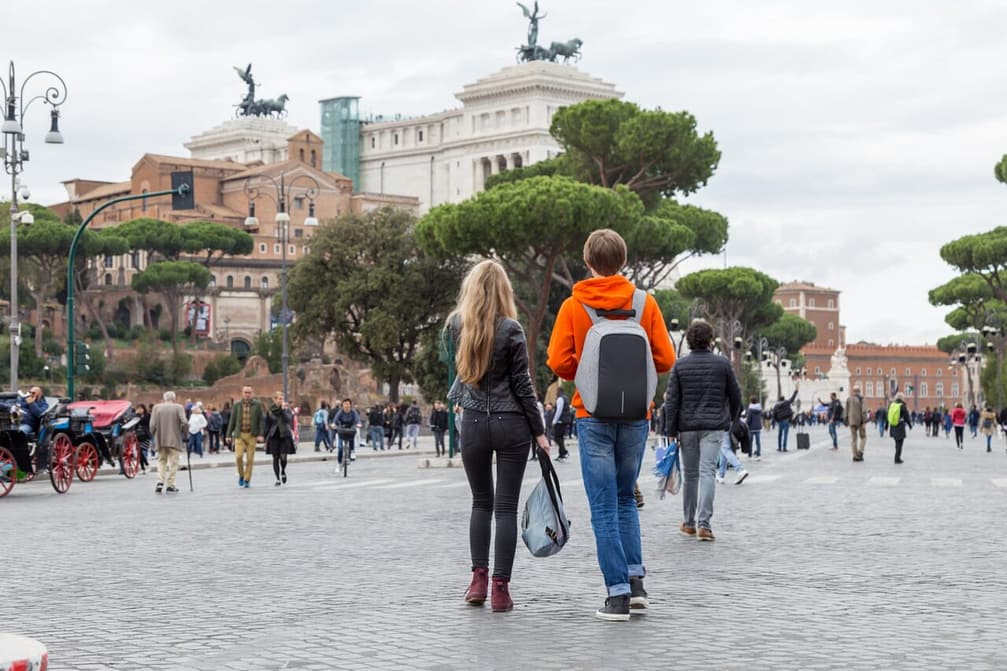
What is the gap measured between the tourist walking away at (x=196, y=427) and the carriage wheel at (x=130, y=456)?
939 cm

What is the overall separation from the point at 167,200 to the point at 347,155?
28978 millimetres

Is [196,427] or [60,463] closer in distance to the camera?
[60,463]

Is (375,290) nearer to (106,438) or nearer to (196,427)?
(196,427)

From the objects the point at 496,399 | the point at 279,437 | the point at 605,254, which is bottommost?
the point at 279,437

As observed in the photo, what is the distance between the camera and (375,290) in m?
58.2

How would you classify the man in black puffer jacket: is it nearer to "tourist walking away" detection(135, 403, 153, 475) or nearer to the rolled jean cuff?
the rolled jean cuff

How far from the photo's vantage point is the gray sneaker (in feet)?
24.4

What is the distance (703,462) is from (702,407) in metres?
0.40

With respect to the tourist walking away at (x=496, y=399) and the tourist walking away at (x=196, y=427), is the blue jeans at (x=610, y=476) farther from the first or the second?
the tourist walking away at (x=196, y=427)

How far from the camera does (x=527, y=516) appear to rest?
794cm

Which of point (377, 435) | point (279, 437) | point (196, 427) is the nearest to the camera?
point (279, 437)

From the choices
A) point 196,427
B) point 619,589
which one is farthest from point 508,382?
point 196,427

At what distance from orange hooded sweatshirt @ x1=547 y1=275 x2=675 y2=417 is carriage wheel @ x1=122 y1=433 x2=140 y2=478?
19774 millimetres

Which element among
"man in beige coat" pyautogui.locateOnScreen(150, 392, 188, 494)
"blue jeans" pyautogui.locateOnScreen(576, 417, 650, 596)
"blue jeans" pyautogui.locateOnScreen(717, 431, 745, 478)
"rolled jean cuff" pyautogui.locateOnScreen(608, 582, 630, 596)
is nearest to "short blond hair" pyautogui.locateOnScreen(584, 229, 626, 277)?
"blue jeans" pyautogui.locateOnScreen(576, 417, 650, 596)
